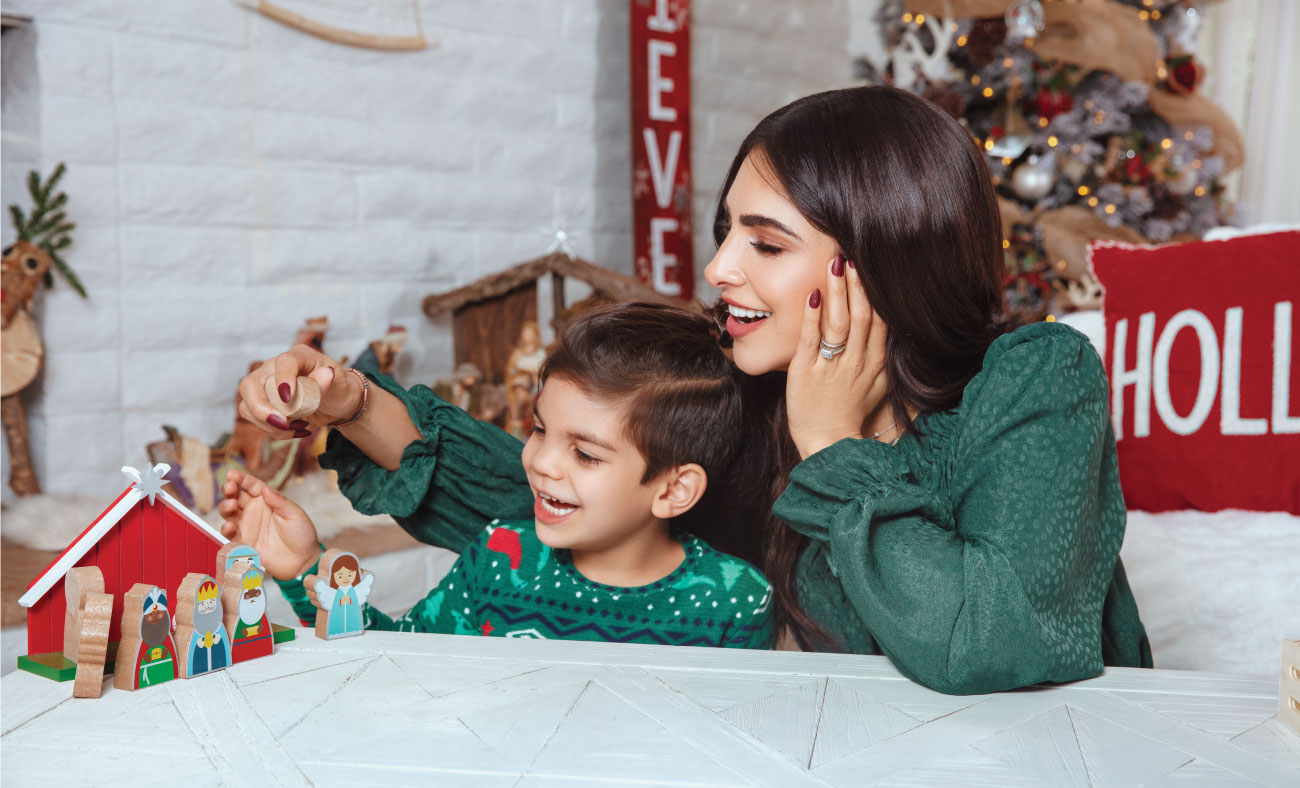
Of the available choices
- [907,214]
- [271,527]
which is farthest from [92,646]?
[907,214]

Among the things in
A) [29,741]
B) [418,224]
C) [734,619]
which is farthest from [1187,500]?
[418,224]

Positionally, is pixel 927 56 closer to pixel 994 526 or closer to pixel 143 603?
pixel 994 526

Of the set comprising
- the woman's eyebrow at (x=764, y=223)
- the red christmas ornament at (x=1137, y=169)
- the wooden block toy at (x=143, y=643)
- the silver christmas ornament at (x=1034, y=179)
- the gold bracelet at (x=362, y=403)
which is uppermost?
the red christmas ornament at (x=1137, y=169)

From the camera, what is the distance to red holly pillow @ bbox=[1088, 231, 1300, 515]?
1.21 m

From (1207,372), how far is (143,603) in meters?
1.21

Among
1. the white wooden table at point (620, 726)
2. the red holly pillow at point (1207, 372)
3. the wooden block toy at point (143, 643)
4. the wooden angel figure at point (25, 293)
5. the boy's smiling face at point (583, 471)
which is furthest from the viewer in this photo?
the wooden angel figure at point (25, 293)

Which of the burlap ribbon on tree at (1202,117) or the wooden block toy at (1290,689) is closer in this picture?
the wooden block toy at (1290,689)

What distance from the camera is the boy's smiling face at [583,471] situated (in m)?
1.02

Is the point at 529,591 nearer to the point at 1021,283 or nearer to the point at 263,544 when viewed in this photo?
the point at 263,544

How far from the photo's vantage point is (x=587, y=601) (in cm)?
107

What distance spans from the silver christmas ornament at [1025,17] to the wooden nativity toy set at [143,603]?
8.27 feet

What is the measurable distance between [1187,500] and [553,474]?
841mm

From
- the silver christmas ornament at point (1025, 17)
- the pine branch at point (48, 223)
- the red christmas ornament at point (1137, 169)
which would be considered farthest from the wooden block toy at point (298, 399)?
the red christmas ornament at point (1137, 169)

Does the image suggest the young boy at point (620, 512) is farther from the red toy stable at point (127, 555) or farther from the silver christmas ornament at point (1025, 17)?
the silver christmas ornament at point (1025, 17)
